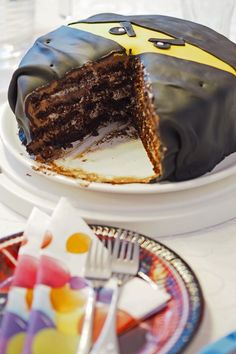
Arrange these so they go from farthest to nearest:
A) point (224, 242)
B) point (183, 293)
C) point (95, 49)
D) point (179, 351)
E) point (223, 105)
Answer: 1. point (95, 49)
2. point (223, 105)
3. point (224, 242)
4. point (183, 293)
5. point (179, 351)

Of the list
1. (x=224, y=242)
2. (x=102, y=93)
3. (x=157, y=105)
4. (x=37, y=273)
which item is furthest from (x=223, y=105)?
(x=37, y=273)

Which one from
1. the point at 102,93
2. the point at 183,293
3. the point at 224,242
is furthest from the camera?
the point at 102,93

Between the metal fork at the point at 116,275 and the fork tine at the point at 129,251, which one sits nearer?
the metal fork at the point at 116,275

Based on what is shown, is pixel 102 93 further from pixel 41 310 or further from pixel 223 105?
pixel 41 310

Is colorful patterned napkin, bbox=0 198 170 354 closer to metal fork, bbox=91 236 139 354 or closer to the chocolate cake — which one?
metal fork, bbox=91 236 139 354

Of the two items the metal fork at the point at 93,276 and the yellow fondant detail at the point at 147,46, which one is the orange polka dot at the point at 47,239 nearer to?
the metal fork at the point at 93,276

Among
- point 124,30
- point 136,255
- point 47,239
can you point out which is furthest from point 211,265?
point 124,30

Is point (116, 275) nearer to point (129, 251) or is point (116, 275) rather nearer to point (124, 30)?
point (129, 251)

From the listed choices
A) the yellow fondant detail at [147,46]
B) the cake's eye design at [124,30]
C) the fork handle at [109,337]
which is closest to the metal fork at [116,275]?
the fork handle at [109,337]
